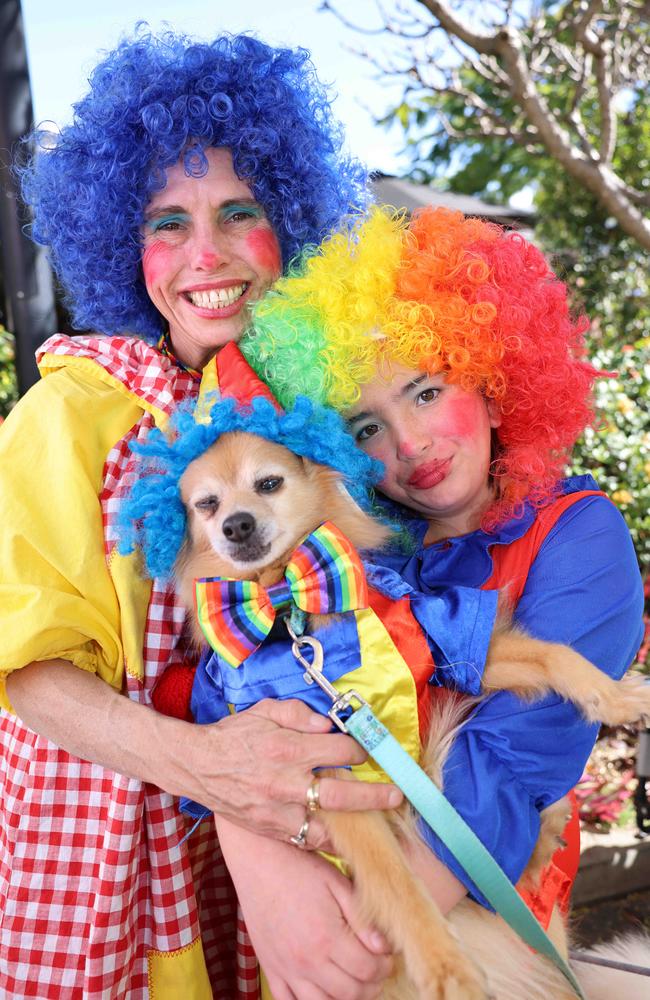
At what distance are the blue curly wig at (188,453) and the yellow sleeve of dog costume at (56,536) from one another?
9 centimetres

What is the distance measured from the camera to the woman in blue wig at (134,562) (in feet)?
5.71

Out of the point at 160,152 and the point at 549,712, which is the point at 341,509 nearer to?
the point at 549,712

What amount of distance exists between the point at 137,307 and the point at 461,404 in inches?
39.1

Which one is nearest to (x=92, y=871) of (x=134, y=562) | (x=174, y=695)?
(x=174, y=695)

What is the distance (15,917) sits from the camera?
1.90 meters

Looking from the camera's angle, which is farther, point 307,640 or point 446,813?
point 307,640

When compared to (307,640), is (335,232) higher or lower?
higher

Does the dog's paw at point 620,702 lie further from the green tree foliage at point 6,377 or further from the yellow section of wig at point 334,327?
the green tree foliage at point 6,377

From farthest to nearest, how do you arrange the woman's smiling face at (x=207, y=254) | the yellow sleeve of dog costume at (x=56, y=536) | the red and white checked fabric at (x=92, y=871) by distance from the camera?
the woman's smiling face at (x=207, y=254) < the red and white checked fabric at (x=92, y=871) < the yellow sleeve of dog costume at (x=56, y=536)

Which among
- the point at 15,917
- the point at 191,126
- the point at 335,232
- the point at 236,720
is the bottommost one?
the point at 15,917

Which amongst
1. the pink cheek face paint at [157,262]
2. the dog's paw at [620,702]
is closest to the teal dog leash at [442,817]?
the dog's paw at [620,702]

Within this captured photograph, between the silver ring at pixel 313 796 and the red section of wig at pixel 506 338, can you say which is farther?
the red section of wig at pixel 506 338

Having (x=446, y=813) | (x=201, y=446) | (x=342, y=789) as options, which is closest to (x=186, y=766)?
(x=342, y=789)

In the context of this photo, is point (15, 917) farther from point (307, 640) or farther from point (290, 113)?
point (290, 113)
